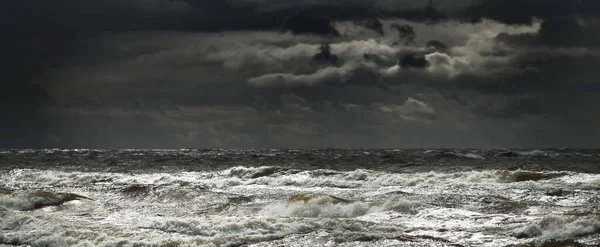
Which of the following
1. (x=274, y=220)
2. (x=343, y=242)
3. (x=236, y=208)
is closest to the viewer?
(x=343, y=242)

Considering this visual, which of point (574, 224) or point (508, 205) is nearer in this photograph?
point (574, 224)

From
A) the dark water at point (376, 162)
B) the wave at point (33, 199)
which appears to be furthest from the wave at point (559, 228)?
the dark water at point (376, 162)

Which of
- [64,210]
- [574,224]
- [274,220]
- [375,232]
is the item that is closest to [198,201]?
[64,210]

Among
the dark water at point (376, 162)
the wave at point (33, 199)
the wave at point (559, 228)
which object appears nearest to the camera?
the wave at point (559, 228)

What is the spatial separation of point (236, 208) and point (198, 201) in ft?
8.78

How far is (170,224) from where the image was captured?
17266 mm

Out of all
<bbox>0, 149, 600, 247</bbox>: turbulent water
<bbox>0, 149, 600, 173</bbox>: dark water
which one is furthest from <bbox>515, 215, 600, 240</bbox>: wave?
<bbox>0, 149, 600, 173</bbox>: dark water

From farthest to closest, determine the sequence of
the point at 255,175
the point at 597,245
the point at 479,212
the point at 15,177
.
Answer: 1. the point at 15,177
2. the point at 255,175
3. the point at 479,212
4. the point at 597,245

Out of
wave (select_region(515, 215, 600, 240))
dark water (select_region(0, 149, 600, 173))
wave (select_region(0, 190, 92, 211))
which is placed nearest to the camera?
wave (select_region(515, 215, 600, 240))

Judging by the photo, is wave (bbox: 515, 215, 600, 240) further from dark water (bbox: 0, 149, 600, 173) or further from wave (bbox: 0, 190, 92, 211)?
dark water (bbox: 0, 149, 600, 173)

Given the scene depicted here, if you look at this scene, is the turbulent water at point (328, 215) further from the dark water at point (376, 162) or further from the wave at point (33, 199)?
the dark water at point (376, 162)

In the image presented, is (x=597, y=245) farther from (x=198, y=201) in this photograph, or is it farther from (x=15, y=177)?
(x=15, y=177)

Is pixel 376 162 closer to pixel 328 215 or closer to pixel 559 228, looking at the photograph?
pixel 328 215

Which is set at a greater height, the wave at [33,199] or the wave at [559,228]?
the wave at [559,228]
